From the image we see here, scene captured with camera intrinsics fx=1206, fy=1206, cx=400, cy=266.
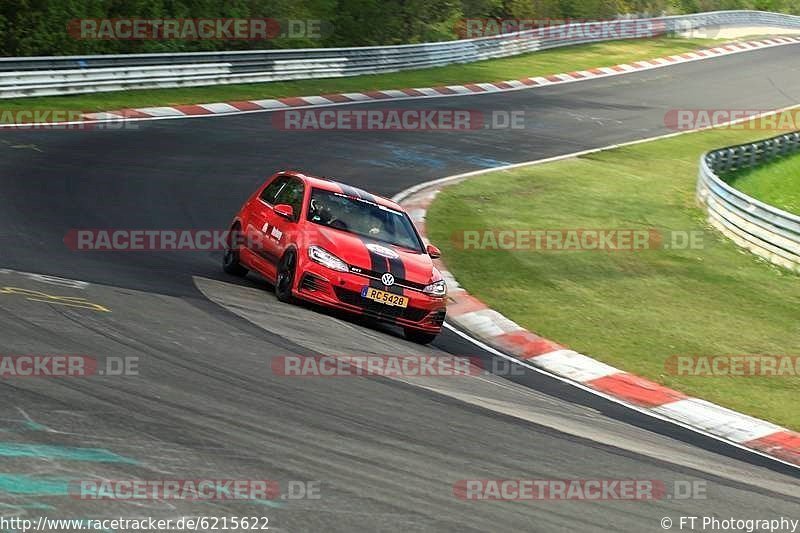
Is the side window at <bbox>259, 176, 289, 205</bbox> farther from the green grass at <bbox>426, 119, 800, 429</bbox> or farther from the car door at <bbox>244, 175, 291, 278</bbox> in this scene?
the green grass at <bbox>426, 119, 800, 429</bbox>

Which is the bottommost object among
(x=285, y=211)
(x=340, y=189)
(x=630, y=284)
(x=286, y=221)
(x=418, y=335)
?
(x=630, y=284)

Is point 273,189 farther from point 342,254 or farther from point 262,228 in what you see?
point 342,254

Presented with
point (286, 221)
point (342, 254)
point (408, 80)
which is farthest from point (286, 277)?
point (408, 80)

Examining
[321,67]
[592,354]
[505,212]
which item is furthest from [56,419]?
[321,67]

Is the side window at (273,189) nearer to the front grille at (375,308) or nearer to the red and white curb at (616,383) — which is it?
the front grille at (375,308)

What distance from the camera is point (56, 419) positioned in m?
6.95

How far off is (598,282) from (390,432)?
9281mm

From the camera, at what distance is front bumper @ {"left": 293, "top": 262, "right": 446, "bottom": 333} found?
40.3ft

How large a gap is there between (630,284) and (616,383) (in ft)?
15.3

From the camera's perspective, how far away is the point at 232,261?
564 inches

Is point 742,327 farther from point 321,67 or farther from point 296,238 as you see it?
point 321,67

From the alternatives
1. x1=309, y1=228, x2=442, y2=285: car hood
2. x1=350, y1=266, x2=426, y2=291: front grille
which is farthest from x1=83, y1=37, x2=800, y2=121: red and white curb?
x1=350, y1=266, x2=426, y2=291: front grille

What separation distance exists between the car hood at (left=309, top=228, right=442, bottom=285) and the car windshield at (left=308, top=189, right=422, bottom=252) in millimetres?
226

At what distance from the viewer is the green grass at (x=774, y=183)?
25487 mm
